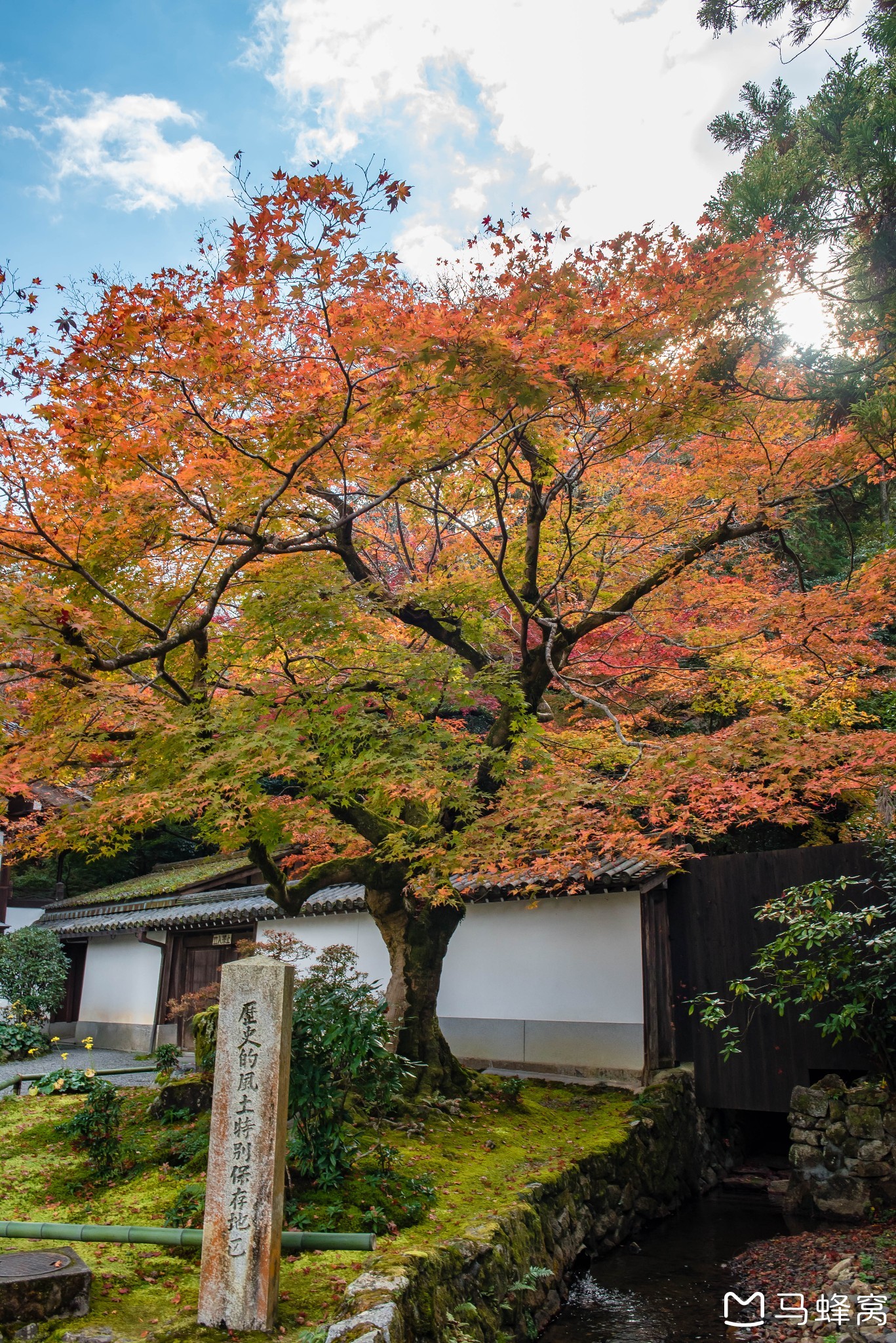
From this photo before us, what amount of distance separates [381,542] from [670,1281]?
10.0 m

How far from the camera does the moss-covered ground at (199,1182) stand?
5.37 m

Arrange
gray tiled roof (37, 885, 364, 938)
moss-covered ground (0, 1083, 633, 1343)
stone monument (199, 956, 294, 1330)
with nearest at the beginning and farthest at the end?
stone monument (199, 956, 294, 1330)
moss-covered ground (0, 1083, 633, 1343)
gray tiled roof (37, 885, 364, 938)

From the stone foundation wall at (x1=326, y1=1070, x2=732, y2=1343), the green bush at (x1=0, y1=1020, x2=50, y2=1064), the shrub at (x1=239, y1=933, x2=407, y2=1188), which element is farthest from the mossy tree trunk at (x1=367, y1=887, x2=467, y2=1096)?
the green bush at (x1=0, y1=1020, x2=50, y2=1064)

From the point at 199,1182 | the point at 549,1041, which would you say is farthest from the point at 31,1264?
the point at 549,1041

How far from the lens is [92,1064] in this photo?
53.9 feet

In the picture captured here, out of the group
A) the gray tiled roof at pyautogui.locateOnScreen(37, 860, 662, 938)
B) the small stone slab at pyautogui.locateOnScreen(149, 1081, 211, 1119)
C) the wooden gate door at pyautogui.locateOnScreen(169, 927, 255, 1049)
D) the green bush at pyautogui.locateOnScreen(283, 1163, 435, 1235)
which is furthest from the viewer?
the wooden gate door at pyautogui.locateOnScreen(169, 927, 255, 1049)

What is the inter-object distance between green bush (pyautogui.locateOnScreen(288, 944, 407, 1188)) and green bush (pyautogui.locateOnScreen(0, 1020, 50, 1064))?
13.8 meters

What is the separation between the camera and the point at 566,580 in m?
12.9

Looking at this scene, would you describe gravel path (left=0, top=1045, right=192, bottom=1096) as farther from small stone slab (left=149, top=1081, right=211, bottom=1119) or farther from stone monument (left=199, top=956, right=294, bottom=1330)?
stone monument (left=199, top=956, right=294, bottom=1330)

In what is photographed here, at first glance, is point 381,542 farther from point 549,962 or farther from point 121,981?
point 121,981

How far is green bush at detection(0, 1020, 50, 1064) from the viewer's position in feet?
59.3

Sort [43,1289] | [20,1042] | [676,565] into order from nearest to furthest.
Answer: [43,1289], [676,565], [20,1042]

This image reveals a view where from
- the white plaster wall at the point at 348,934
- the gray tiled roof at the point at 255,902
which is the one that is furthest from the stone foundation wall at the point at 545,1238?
the white plaster wall at the point at 348,934

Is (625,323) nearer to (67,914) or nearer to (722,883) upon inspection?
(722,883)
